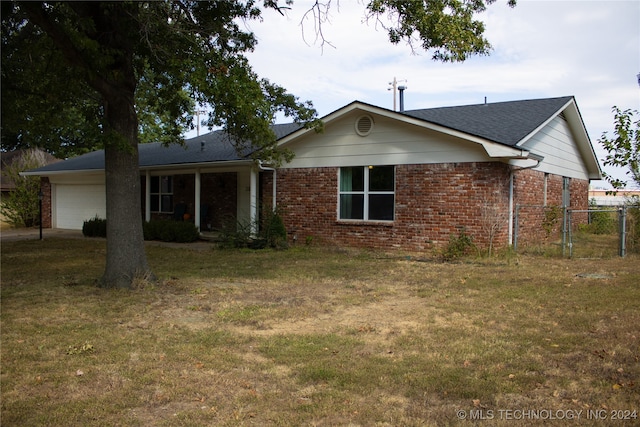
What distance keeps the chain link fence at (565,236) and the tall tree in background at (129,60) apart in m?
5.88

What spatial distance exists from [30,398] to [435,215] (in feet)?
34.0

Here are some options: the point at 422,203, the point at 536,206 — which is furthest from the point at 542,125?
the point at 422,203

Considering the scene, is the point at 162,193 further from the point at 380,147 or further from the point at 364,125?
the point at 380,147

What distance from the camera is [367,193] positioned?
14164 mm

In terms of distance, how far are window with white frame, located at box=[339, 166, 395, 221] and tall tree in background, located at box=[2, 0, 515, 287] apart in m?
4.88

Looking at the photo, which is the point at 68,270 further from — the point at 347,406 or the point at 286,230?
the point at 347,406

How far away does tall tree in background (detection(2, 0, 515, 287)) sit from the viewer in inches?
316

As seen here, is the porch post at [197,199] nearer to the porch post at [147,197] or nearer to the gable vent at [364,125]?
the porch post at [147,197]

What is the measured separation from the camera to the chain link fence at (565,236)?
40.2 ft

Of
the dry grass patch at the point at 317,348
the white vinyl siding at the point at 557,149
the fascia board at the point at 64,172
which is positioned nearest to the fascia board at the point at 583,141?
the white vinyl siding at the point at 557,149

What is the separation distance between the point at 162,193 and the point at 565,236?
14256mm

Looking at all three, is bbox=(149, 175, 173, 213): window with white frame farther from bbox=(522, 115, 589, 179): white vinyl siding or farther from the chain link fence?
bbox=(522, 115, 589, 179): white vinyl siding

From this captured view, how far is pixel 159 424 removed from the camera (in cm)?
365

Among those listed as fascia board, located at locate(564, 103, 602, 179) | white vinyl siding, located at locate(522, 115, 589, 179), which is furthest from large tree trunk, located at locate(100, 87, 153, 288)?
fascia board, located at locate(564, 103, 602, 179)
